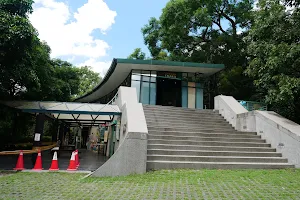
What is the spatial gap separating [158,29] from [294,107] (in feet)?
58.4

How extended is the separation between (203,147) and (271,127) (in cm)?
309

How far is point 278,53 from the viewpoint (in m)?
9.27

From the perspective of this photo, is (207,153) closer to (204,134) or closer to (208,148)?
(208,148)

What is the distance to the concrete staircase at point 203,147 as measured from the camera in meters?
7.16

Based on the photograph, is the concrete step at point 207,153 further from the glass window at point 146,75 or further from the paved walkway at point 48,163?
the glass window at point 146,75

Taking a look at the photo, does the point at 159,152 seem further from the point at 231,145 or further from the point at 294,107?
the point at 294,107

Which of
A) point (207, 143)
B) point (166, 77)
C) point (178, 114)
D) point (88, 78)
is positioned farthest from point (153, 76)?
point (88, 78)

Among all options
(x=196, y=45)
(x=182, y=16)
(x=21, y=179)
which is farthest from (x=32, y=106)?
(x=196, y=45)

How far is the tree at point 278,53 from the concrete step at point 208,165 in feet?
9.34

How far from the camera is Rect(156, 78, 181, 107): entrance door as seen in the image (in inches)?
690

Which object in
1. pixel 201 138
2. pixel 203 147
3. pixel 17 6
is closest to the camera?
pixel 203 147

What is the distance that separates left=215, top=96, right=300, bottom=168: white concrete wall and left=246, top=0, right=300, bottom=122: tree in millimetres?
858

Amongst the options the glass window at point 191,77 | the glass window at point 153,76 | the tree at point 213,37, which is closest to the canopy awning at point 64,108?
the glass window at point 153,76

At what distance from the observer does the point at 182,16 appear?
20.4 m
